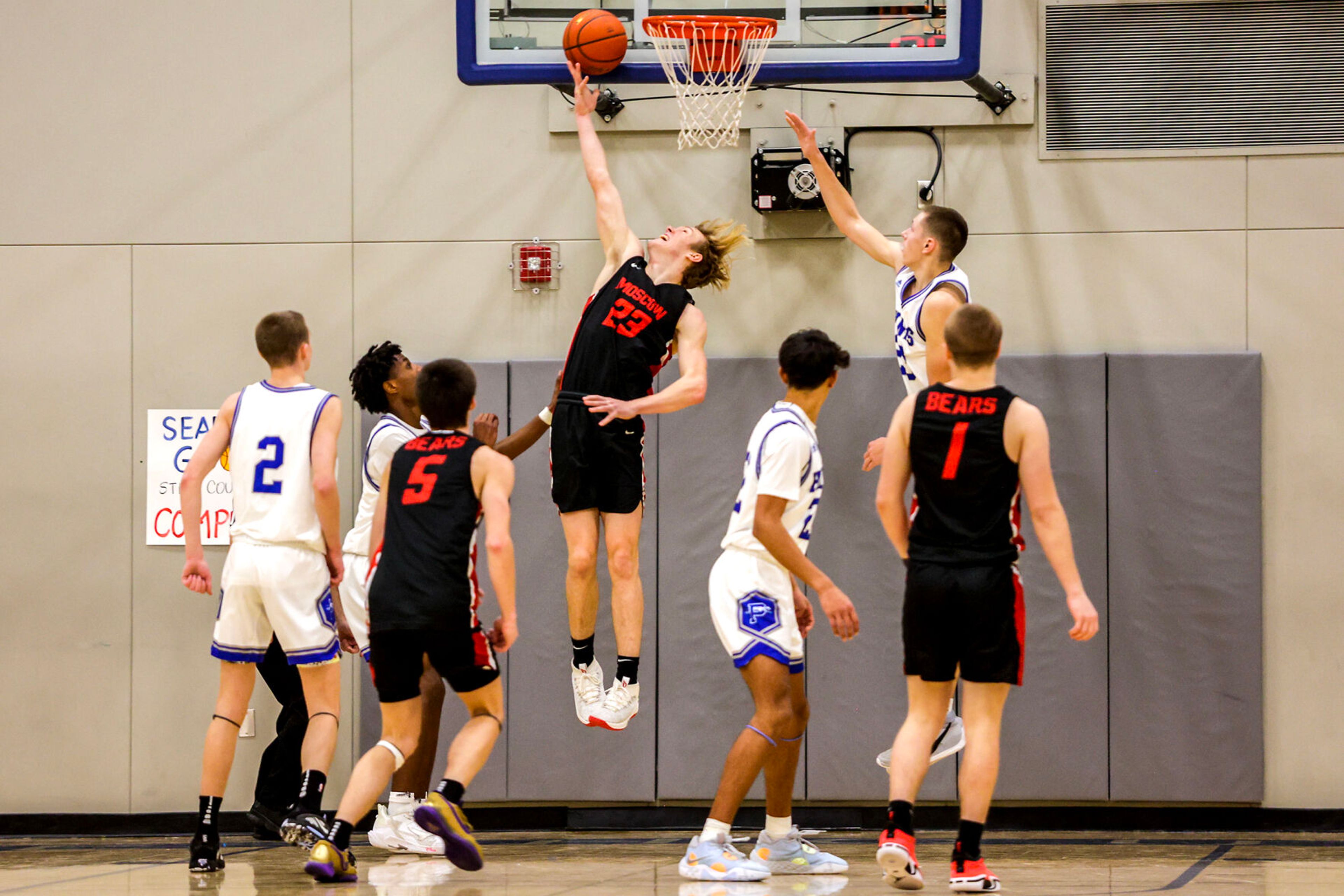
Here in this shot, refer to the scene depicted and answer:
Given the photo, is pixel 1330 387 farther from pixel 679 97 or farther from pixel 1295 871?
pixel 679 97

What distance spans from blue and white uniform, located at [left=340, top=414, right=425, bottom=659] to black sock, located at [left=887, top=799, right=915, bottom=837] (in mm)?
2633

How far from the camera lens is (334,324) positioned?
275 inches

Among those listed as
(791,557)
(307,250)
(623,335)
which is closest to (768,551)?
(791,557)

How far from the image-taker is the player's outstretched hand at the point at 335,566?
16.4 ft

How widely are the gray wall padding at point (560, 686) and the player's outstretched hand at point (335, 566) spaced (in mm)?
1759

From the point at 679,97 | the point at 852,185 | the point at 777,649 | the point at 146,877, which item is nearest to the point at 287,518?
the point at 146,877

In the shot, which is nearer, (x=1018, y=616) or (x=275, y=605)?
(x=1018, y=616)

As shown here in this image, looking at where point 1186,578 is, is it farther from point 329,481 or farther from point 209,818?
point 209,818

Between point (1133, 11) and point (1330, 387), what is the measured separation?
2.31 m

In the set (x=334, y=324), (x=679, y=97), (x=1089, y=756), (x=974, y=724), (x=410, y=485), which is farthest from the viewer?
(x=334, y=324)

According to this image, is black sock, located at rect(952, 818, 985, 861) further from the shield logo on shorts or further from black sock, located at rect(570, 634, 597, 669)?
black sock, located at rect(570, 634, 597, 669)

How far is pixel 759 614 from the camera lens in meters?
4.59

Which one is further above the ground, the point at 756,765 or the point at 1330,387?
the point at 1330,387

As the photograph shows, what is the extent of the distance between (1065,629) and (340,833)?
3.94 meters
